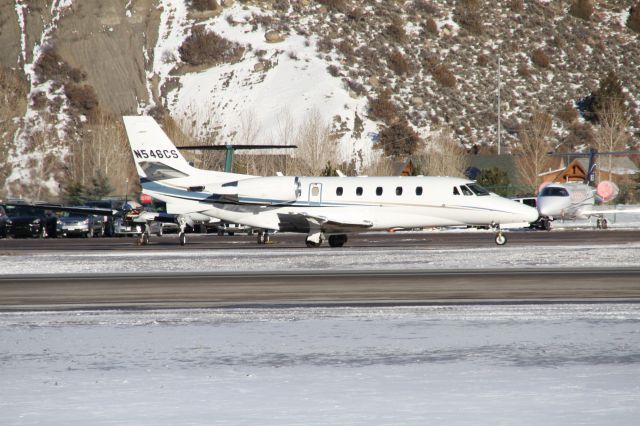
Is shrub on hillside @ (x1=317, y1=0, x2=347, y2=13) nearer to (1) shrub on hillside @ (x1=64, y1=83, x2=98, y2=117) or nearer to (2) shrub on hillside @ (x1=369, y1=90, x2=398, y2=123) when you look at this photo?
(2) shrub on hillside @ (x1=369, y1=90, x2=398, y2=123)

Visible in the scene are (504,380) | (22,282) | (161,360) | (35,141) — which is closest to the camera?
(504,380)

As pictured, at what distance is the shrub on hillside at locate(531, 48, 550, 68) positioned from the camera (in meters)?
114

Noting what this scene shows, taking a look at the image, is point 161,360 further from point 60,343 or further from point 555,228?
point 555,228

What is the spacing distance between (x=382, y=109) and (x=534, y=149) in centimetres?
1933

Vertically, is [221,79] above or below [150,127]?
above

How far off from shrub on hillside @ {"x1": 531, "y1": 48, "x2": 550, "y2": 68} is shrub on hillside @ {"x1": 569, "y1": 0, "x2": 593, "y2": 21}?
923 centimetres

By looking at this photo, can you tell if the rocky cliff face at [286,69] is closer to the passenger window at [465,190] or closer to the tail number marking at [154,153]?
the tail number marking at [154,153]

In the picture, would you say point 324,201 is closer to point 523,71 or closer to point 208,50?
point 208,50

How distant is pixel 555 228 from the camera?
5659 centimetres

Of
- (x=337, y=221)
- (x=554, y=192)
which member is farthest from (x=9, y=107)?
(x=337, y=221)

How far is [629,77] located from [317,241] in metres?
84.1

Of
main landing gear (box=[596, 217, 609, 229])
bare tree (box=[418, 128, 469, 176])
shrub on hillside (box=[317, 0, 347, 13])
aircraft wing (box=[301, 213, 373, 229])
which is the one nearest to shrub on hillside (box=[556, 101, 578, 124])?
bare tree (box=[418, 128, 469, 176])

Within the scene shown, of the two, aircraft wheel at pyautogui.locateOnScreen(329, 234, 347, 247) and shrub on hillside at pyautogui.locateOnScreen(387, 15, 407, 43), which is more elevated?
shrub on hillside at pyautogui.locateOnScreen(387, 15, 407, 43)

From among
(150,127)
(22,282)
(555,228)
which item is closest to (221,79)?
(555,228)
